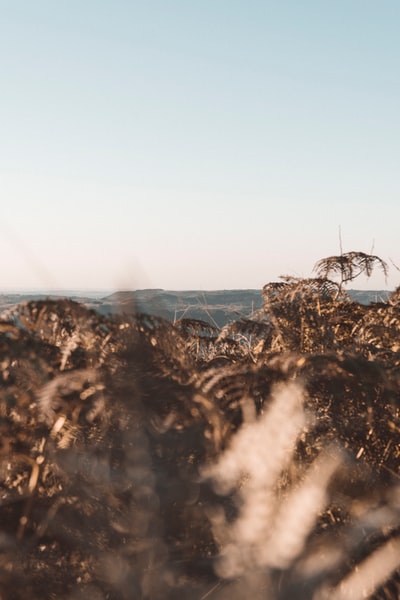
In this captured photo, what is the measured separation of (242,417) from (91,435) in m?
0.55

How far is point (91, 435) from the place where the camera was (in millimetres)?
2012

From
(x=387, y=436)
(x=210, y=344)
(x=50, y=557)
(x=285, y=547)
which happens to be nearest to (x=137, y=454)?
(x=50, y=557)

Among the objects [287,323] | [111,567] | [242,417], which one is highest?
[287,323]

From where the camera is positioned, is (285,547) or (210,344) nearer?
(285,547)

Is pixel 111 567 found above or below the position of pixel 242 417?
below

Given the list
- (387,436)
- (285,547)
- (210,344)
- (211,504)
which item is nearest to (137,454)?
(211,504)

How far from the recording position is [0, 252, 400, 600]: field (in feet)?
5.41

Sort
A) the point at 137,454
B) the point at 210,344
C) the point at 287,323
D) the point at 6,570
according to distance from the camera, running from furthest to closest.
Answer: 1. the point at 210,344
2. the point at 287,323
3. the point at 137,454
4. the point at 6,570

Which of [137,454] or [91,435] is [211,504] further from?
[91,435]

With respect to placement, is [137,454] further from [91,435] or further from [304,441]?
[304,441]

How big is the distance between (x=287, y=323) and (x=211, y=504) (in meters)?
1.03

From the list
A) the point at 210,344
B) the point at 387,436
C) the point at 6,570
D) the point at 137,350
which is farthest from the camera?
the point at 210,344

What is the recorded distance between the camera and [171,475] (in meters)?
1.92

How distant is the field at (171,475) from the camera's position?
64.9 inches
